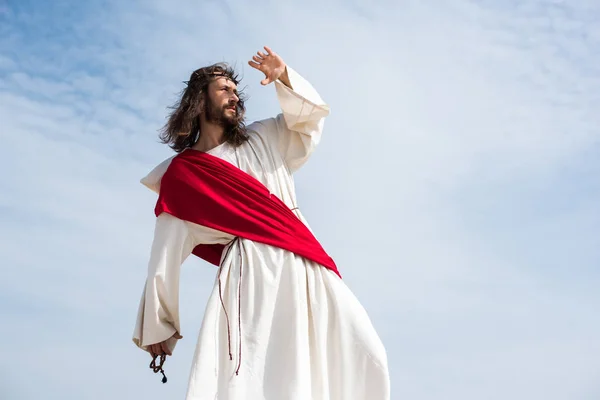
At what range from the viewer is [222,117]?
5.36 m

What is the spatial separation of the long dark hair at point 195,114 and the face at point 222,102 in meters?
0.03

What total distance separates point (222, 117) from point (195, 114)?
0.57 feet

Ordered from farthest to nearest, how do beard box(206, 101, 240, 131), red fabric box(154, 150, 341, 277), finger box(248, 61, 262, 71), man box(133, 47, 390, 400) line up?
1. beard box(206, 101, 240, 131)
2. finger box(248, 61, 262, 71)
3. red fabric box(154, 150, 341, 277)
4. man box(133, 47, 390, 400)

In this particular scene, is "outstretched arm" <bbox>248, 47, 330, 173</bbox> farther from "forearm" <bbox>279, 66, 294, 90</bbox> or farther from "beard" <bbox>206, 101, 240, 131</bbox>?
"beard" <bbox>206, 101, 240, 131</bbox>

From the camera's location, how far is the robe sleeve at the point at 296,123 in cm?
513

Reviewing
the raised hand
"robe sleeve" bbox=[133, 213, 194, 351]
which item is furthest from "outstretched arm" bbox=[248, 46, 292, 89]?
"robe sleeve" bbox=[133, 213, 194, 351]

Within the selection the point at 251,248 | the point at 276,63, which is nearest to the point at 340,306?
the point at 251,248

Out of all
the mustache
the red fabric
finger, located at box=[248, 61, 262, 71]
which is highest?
finger, located at box=[248, 61, 262, 71]

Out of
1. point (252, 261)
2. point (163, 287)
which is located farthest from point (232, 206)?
point (163, 287)

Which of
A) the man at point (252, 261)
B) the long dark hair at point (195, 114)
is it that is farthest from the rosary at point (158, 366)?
the long dark hair at point (195, 114)

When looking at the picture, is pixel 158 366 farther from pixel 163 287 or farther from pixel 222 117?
pixel 222 117

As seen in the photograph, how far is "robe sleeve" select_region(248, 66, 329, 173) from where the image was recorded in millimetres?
5129

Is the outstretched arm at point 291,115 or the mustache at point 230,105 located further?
the mustache at point 230,105

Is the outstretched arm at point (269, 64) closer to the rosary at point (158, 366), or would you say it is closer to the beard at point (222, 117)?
the beard at point (222, 117)
